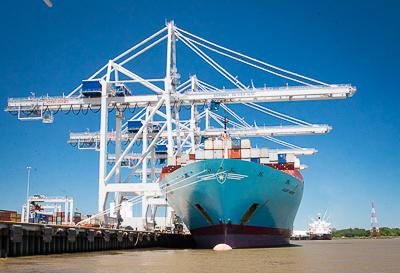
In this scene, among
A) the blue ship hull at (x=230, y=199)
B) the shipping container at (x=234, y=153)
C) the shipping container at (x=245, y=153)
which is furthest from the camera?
the shipping container at (x=245, y=153)

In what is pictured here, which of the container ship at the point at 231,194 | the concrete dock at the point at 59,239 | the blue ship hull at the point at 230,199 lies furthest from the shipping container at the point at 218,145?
the concrete dock at the point at 59,239

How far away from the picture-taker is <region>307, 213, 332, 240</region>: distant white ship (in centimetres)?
10497

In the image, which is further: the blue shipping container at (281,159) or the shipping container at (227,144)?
the blue shipping container at (281,159)

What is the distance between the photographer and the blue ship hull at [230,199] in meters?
30.4

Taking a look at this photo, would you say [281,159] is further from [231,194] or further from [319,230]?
[319,230]

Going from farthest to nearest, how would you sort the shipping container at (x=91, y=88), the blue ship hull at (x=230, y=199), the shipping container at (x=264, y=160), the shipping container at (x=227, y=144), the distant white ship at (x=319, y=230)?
1. the distant white ship at (x=319, y=230)
2. the shipping container at (x=91, y=88)
3. the shipping container at (x=264, y=160)
4. the shipping container at (x=227, y=144)
5. the blue ship hull at (x=230, y=199)

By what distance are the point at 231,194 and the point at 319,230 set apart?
82181mm

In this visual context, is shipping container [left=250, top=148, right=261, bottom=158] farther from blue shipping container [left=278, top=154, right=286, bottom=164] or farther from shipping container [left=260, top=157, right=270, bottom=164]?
blue shipping container [left=278, top=154, right=286, bottom=164]

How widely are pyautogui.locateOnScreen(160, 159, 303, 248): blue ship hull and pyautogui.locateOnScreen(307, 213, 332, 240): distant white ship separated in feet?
243

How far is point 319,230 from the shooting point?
10781cm

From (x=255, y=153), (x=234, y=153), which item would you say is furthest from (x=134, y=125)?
(x=255, y=153)

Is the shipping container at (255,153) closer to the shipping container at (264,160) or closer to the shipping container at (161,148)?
the shipping container at (264,160)

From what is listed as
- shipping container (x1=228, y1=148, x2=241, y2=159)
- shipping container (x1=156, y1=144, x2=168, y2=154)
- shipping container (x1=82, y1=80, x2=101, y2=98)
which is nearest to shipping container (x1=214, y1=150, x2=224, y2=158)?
shipping container (x1=228, y1=148, x2=241, y2=159)

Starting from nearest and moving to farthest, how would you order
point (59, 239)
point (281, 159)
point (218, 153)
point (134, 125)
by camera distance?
point (59, 239) → point (218, 153) → point (281, 159) → point (134, 125)
